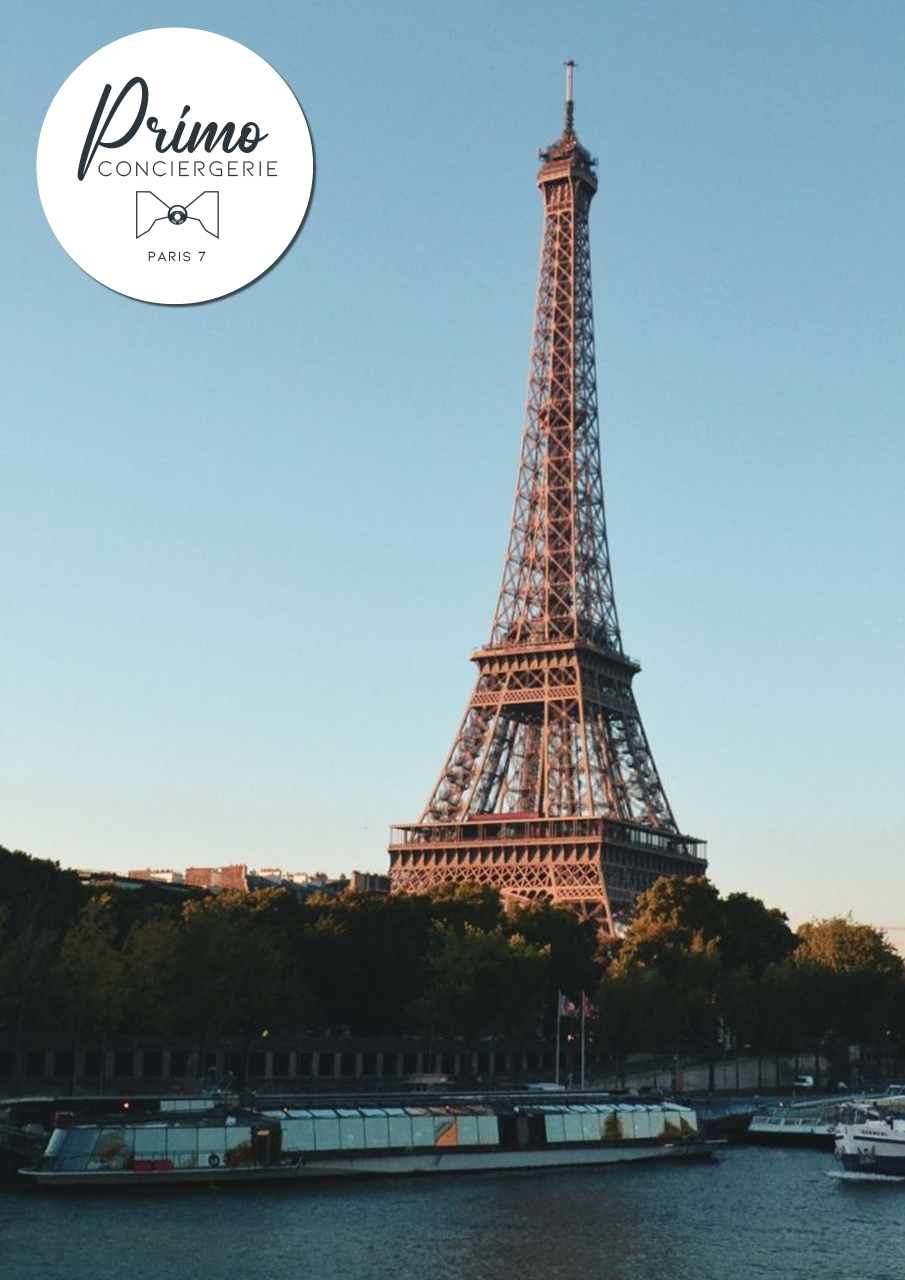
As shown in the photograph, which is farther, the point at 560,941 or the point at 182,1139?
the point at 560,941

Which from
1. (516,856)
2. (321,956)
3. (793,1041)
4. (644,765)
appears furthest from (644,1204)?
(644,765)

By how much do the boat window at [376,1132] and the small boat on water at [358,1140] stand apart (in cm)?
6

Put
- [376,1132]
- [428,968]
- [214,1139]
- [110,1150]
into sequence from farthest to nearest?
[428,968], [376,1132], [214,1139], [110,1150]

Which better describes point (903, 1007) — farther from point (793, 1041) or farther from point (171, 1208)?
point (171, 1208)

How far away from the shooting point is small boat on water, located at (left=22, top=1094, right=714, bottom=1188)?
70125 mm

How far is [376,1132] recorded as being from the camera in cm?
7800

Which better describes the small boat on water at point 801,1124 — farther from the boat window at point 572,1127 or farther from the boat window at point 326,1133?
the boat window at point 326,1133

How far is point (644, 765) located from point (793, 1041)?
3477cm

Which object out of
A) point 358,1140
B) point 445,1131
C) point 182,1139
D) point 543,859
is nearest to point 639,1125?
point 445,1131

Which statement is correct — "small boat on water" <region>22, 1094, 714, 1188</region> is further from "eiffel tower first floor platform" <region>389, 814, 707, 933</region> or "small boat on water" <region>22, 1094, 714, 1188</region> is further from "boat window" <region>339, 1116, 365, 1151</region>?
"eiffel tower first floor platform" <region>389, 814, 707, 933</region>

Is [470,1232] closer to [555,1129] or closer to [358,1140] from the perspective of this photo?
[358,1140]

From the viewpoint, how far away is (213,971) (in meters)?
102

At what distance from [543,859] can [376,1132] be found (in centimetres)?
8390

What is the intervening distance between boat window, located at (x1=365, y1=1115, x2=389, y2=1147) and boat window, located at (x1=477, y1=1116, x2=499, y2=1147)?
210 inches
